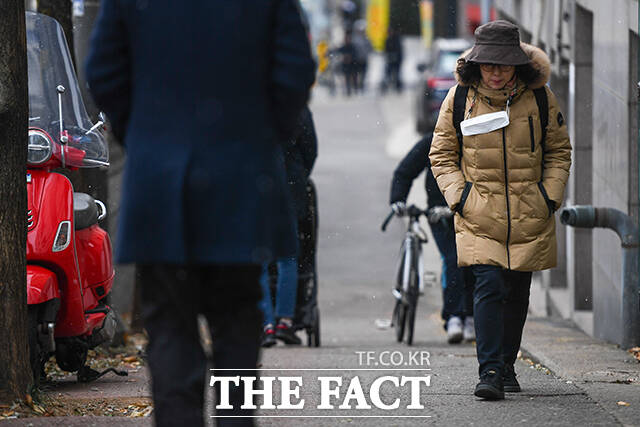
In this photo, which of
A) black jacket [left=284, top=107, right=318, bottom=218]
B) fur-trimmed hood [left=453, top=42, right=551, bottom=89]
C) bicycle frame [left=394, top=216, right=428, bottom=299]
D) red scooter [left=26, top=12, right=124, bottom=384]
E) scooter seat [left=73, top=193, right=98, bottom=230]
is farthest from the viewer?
bicycle frame [left=394, top=216, right=428, bottom=299]

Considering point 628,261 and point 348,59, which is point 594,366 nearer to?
point 628,261

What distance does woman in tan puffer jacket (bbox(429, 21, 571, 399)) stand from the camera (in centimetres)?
621

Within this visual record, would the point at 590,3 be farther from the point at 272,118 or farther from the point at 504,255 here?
the point at 272,118

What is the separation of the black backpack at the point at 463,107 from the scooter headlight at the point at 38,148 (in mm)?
1916

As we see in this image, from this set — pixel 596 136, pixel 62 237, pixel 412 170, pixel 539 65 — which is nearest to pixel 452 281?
pixel 412 170

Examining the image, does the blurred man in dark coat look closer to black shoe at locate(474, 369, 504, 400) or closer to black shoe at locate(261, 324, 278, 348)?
black shoe at locate(474, 369, 504, 400)

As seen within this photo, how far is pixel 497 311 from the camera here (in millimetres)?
6199

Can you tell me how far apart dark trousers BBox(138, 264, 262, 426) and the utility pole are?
1913 millimetres

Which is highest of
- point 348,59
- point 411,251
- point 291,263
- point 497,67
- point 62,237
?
point 348,59

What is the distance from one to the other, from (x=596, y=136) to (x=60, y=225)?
4.42 meters

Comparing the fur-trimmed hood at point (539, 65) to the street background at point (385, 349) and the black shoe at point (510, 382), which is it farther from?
the street background at point (385, 349)

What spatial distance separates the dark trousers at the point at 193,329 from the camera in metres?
3.90

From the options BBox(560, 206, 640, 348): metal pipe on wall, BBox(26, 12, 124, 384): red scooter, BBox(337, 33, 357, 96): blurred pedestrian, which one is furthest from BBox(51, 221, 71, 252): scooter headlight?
BBox(337, 33, 357, 96): blurred pedestrian

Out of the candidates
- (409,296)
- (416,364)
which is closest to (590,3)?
(409,296)
